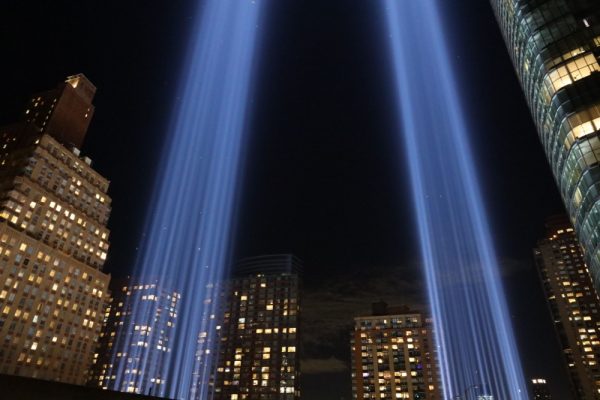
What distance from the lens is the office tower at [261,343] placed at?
172m

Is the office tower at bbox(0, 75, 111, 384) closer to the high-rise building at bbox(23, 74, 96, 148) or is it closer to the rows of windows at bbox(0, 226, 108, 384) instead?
the rows of windows at bbox(0, 226, 108, 384)

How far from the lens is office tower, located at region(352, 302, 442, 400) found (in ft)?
585

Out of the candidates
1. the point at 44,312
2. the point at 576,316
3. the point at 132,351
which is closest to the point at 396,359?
the point at 576,316

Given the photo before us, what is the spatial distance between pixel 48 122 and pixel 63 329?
182ft

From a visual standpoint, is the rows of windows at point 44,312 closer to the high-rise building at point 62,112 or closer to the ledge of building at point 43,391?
the high-rise building at point 62,112

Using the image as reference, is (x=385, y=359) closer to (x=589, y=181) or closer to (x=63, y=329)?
(x=63, y=329)

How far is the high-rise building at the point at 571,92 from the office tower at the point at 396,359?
470 feet

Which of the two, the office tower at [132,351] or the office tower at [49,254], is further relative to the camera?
the office tower at [132,351]

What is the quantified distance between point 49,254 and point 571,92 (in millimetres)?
101226

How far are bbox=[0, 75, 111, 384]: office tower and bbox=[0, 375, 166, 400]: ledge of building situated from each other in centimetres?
6020

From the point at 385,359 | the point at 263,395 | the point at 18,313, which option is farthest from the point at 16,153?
the point at 385,359

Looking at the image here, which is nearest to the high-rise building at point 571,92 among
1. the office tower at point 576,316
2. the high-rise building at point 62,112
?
the high-rise building at point 62,112

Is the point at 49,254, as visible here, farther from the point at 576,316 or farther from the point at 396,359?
the point at 576,316

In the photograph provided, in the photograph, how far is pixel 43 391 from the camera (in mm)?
33812
